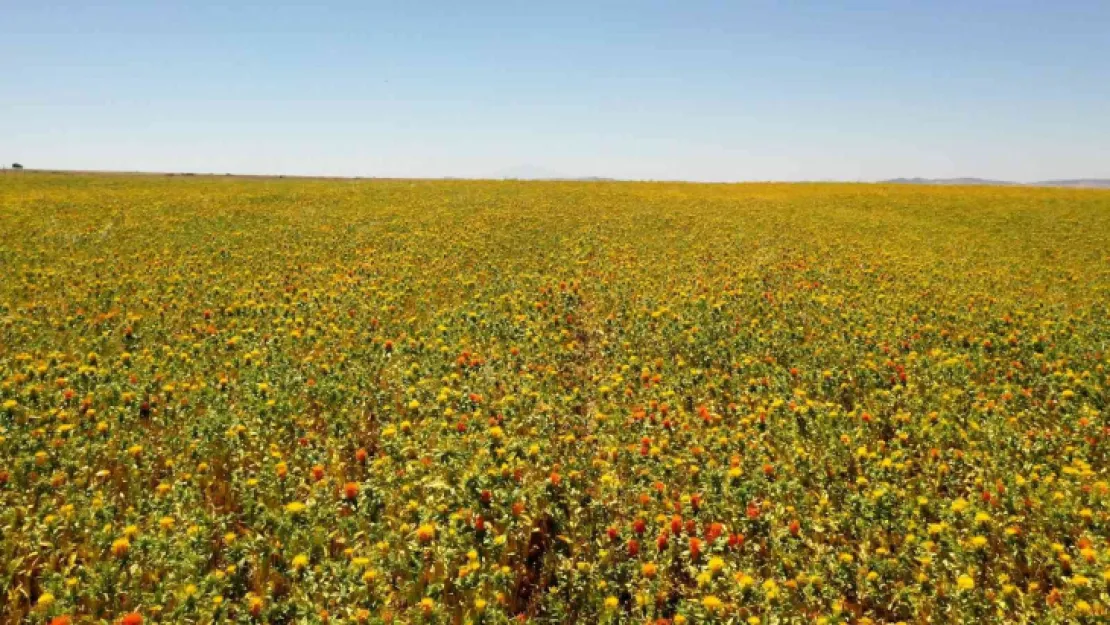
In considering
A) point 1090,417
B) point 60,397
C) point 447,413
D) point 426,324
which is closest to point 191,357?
point 60,397

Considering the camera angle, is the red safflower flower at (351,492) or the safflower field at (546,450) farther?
the red safflower flower at (351,492)

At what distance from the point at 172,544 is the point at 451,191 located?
1437 inches

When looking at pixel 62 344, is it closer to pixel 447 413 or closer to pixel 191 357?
pixel 191 357

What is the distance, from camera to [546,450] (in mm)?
5703

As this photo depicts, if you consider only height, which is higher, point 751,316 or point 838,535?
point 751,316

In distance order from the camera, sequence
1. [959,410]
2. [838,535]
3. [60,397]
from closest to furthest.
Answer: [838,535], [60,397], [959,410]

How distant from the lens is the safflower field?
405 cm

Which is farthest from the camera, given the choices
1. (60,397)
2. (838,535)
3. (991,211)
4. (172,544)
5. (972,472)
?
(991,211)

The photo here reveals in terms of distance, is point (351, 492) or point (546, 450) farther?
point (546, 450)

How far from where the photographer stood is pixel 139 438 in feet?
18.9

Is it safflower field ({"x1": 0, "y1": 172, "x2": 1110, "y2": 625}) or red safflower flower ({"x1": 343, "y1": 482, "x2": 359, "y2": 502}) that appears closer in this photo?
safflower field ({"x1": 0, "y1": 172, "x2": 1110, "y2": 625})

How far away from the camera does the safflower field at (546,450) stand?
4055mm

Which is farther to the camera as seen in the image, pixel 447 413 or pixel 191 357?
pixel 191 357

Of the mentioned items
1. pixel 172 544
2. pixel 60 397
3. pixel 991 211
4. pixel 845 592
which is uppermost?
pixel 991 211
